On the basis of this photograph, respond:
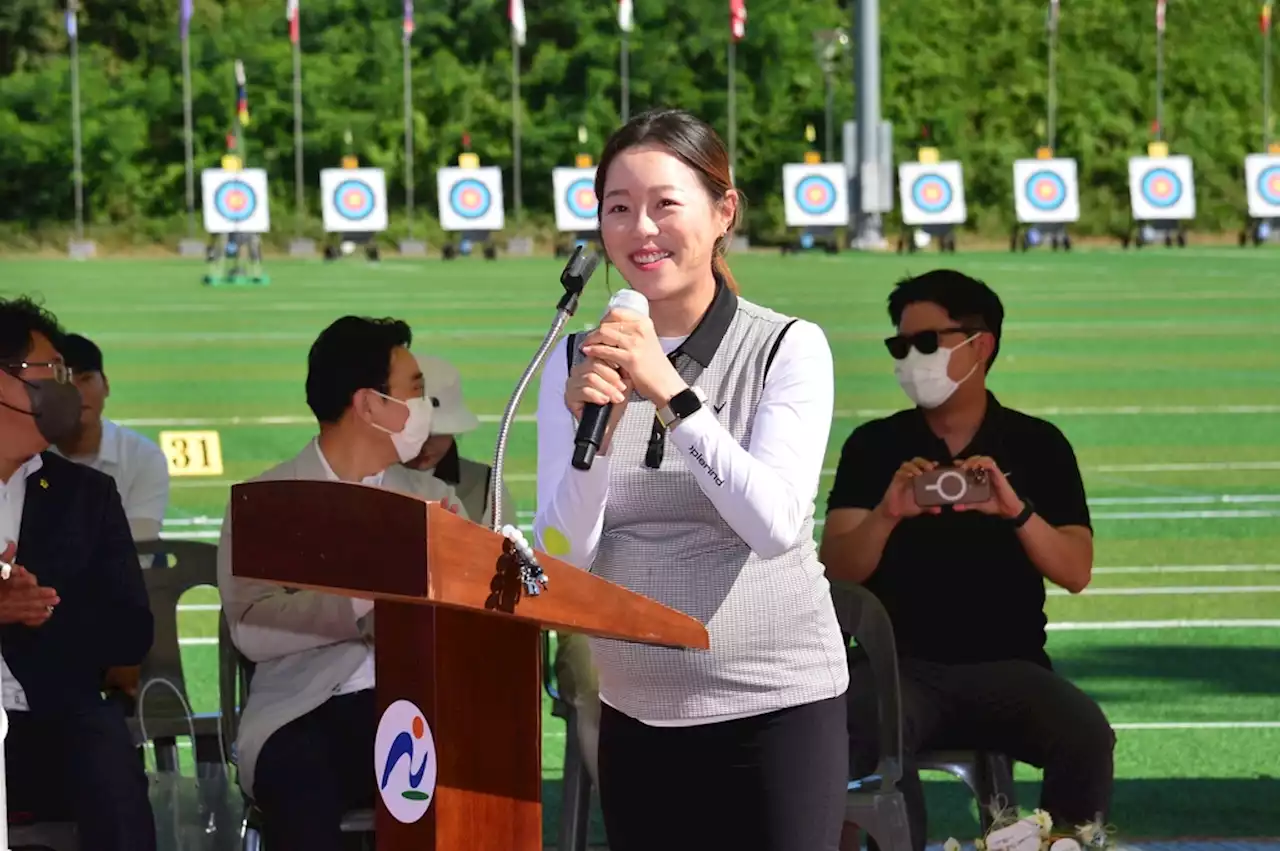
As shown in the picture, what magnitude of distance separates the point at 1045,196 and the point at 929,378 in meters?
44.3

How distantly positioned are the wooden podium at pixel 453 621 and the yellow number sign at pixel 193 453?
9639 mm

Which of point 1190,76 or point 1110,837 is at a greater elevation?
point 1190,76

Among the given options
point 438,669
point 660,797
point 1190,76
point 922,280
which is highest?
point 1190,76

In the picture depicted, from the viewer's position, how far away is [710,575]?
2904mm

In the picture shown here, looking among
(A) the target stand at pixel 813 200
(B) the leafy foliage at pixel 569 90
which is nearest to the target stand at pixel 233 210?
(B) the leafy foliage at pixel 569 90

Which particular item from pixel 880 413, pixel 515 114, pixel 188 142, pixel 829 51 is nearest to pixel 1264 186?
pixel 829 51

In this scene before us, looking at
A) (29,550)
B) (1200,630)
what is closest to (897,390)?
(1200,630)

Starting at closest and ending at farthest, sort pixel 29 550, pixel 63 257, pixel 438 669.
Result: pixel 438 669
pixel 29 550
pixel 63 257

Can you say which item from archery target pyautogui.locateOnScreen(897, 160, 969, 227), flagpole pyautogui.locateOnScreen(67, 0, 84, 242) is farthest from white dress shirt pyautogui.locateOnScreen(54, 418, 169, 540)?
archery target pyautogui.locateOnScreen(897, 160, 969, 227)

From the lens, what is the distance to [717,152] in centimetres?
296

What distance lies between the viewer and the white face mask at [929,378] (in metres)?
4.79

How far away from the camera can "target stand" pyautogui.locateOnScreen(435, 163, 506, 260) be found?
1833 inches

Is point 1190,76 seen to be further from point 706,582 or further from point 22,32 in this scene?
point 706,582

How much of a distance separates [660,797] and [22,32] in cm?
4095
